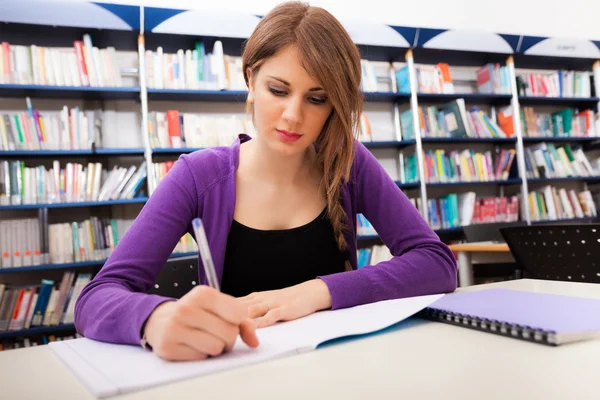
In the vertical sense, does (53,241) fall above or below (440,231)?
above

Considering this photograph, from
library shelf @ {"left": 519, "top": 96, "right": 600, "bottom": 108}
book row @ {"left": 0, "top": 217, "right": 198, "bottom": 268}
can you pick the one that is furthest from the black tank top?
library shelf @ {"left": 519, "top": 96, "right": 600, "bottom": 108}


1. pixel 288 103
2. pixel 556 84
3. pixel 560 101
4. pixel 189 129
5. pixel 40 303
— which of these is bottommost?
pixel 40 303

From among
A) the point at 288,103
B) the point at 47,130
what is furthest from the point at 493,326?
the point at 47,130

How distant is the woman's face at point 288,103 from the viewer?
1071 millimetres

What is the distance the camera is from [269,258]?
122cm

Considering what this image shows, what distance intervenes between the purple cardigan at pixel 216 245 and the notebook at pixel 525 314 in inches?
5.5

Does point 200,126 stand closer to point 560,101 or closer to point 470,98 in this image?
point 470,98

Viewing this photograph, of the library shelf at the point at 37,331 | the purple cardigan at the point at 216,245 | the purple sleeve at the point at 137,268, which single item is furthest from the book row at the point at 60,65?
the purple sleeve at the point at 137,268

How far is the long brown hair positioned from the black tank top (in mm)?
104

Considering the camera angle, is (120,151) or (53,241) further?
(120,151)

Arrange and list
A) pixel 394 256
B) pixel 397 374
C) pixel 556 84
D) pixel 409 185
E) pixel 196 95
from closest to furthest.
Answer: pixel 397 374 → pixel 394 256 → pixel 196 95 → pixel 409 185 → pixel 556 84

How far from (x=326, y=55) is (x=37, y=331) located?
277 centimetres

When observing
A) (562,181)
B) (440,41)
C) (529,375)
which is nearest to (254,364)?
(529,375)

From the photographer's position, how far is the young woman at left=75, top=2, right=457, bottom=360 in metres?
0.88
